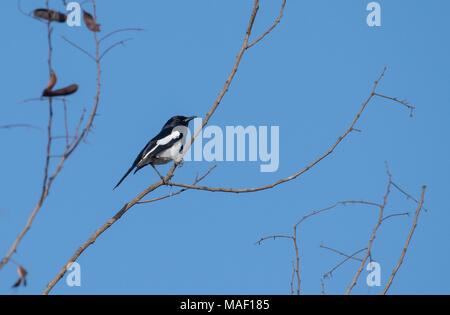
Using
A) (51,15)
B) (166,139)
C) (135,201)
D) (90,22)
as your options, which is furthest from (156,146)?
(51,15)

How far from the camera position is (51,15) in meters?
2.46

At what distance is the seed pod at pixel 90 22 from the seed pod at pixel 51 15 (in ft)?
0.50

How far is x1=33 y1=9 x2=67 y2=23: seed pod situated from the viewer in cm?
245

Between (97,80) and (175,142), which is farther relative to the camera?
(175,142)

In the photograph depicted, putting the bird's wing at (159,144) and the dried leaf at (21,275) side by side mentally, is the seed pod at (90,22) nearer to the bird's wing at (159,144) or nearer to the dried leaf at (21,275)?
the dried leaf at (21,275)

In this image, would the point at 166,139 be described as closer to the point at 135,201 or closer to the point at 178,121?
the point at 178,121

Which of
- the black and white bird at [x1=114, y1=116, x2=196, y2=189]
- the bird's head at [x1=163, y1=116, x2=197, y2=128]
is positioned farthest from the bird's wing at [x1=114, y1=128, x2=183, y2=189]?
the bird's head at [x1=163, y1=116, x2=197, y2=128]

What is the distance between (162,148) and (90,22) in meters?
5.40
